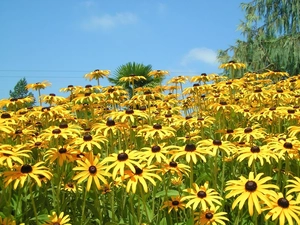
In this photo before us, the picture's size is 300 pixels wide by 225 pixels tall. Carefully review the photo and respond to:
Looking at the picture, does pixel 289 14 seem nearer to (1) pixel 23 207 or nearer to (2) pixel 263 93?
(2) pixel 263 93

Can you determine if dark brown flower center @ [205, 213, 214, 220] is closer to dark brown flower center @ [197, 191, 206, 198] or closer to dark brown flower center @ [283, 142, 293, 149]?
dark brown flower center @ [197, 191, 206, 198]

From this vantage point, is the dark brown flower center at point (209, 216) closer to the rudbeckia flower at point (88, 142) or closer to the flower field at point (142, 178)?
the flower field at point (142, 178)

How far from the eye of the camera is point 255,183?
104 inches

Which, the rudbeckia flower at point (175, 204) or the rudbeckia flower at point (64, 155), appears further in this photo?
the rudbeckia flower at point (175, 204)

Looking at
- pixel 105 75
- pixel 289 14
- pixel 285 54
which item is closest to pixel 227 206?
pixel 105 75

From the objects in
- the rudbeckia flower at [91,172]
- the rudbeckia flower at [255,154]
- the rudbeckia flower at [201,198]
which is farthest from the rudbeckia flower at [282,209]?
the rudbeckia flower at [91,172]

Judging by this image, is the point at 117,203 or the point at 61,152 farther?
the point at 117,203

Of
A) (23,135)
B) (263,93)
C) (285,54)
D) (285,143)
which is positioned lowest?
(285,143)

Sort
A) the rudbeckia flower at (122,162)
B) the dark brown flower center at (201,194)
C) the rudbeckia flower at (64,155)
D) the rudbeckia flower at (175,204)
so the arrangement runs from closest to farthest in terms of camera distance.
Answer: the rudbeckia flower at (122,162) → the dark brown flower center at (201,194) → the rudbeckia flower at (64,155) → the rudbeckia flower at (175,204)

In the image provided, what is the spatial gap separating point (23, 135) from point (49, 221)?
190cm

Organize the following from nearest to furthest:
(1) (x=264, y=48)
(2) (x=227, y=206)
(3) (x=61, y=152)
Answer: (3) (x=61, y=152) < (2) (x=227, y=206) < (1) (x=264, y=48)

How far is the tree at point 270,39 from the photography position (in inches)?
749

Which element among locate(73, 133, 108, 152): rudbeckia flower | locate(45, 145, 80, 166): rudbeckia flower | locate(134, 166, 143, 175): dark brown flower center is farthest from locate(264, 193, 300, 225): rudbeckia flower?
locate(45, 145, 80, 166): rudbeckia flower

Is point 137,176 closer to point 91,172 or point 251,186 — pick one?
point 91,172
